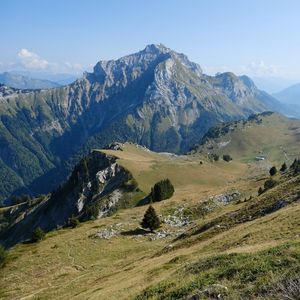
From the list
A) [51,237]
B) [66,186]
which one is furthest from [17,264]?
[66,186]

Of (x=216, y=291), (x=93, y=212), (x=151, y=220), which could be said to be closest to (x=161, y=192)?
(x=93, y=212)

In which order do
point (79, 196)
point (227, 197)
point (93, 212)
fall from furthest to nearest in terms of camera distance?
1. point (79, 196)
2. point (93, 212)
3. point (227, 197)

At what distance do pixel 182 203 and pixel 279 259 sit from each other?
247 ft

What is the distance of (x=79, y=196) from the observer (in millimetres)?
173500

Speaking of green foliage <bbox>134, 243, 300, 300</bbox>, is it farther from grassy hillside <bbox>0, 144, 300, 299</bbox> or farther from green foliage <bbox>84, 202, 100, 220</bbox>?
green foliage <bbox>84, 202, 100, 220</bbox>

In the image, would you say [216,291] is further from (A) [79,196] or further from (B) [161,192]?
(A) [79,196]

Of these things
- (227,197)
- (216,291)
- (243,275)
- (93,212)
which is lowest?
(93,212)

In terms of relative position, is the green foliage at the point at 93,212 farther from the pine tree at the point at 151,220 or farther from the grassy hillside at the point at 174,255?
the pine tree at the point at 151,220

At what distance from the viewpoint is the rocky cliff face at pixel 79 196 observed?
150688mm

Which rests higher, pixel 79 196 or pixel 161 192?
pixel 161 192

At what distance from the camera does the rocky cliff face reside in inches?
5933

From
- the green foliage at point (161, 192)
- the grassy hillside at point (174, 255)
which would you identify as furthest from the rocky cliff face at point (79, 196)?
the grassy hillside at point (174, 255)

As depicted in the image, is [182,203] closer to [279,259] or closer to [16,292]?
[16,292]

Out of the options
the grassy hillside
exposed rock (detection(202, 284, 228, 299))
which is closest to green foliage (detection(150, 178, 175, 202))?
the grassy hillside
